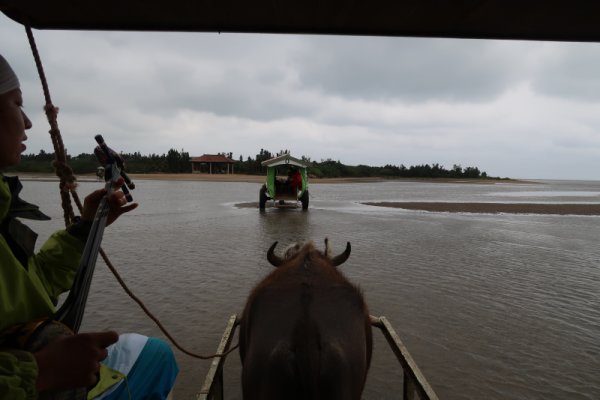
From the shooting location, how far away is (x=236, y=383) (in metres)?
3.26

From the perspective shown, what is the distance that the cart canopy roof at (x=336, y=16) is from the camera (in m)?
2.06

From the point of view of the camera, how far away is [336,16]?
2.20 meters

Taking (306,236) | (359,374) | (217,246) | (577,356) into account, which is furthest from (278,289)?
(306,236)

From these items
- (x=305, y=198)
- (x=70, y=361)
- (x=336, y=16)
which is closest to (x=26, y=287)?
(x=70, y=361)

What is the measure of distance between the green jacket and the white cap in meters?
0.33

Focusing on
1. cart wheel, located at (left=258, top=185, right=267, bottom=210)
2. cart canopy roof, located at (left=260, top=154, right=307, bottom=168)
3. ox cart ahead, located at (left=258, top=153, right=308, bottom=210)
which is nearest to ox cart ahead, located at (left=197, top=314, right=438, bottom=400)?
cart wheel, located at (left=258, top=185, right=267, bottom=210)

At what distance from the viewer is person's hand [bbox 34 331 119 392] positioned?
105cm

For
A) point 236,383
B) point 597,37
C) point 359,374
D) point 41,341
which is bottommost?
point 236,383

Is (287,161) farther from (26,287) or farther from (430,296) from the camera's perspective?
(26,287)

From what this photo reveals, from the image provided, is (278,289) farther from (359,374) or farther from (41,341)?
(41,341)

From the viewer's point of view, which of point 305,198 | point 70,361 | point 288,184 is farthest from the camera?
point 288,184

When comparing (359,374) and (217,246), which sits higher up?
(359,374)

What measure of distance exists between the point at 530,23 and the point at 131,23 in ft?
7.98

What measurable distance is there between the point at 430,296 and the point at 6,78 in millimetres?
5553
